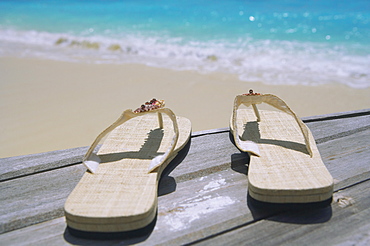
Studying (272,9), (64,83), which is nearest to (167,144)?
(64,83)

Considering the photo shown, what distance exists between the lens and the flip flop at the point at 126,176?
2.69 feet

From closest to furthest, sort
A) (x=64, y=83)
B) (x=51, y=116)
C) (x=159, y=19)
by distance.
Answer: (x=51, y=116), (x=64, y=83), (x=159, y=19)

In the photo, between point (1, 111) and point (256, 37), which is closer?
point (1, 111)

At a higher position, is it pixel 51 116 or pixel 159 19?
pixel 159 19

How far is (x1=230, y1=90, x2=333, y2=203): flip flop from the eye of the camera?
0.89 meters

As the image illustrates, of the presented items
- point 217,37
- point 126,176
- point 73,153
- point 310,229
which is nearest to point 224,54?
point 217,37

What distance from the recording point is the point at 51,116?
3.09 meters

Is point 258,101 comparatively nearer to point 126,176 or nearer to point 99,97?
point 126,176

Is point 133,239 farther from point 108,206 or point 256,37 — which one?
point 256,37

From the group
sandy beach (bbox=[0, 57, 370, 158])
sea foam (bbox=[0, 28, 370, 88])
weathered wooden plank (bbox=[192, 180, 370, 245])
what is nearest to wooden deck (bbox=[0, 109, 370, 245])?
weathered wooden plank (bbox=[192, 180, 370, 245])

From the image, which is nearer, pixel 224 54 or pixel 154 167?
pixel 154 167

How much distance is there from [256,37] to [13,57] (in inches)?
162

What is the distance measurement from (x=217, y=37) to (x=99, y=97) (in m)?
3.82

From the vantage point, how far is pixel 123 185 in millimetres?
958
